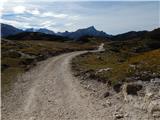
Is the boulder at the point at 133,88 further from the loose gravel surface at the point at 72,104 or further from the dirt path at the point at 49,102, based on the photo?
the dirt path at the point at 49,102

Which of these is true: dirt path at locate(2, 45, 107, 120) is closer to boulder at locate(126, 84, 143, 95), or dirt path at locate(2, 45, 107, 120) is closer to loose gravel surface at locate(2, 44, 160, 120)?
loose gravel surface at locate(2, 44, 160, 120)

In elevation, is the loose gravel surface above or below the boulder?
below

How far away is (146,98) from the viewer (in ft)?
75.2

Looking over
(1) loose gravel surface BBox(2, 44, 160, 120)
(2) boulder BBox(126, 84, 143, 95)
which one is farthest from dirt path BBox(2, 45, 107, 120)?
(2) boulder BBox(126, 84, 143, 95)

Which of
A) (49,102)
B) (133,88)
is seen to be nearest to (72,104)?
(49,102)

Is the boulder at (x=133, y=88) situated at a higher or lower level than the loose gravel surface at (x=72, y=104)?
higher

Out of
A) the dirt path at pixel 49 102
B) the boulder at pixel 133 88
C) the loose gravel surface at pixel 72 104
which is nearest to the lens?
the loose gravel surface at pixel 72 104

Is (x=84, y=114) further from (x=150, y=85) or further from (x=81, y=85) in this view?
(x=81, y=85)

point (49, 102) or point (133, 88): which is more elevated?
point (133, 88)

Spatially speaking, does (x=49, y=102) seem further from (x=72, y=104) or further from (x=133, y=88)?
(x=133, y=88)

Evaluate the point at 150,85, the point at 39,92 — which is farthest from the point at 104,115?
the point at 39,92

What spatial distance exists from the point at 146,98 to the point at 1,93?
15461mm

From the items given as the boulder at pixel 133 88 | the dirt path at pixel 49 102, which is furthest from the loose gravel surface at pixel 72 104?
the boulder at pixel 133 88

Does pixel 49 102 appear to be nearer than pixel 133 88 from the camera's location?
No
